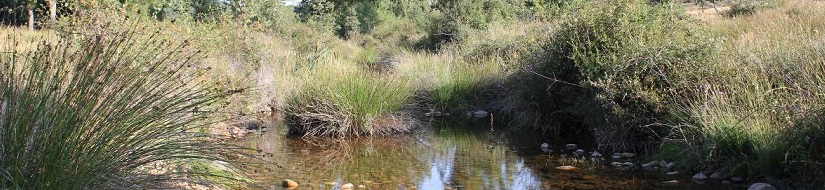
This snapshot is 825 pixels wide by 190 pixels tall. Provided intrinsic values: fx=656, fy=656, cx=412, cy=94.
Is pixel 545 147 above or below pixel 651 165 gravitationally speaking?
below

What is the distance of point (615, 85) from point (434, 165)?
227 centimetres

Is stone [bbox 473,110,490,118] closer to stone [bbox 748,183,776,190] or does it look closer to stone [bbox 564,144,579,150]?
stone [bbox 564,144,579,150]

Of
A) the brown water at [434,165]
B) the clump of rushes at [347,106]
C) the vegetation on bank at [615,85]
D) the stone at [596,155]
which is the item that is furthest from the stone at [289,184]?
the stone at [596,155]

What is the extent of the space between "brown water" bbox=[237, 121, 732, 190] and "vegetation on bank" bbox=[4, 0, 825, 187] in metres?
0.45

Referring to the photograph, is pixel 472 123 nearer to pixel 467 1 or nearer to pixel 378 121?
pixel 378 121

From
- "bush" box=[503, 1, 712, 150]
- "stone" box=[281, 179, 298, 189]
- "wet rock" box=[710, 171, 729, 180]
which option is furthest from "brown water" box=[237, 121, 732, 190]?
"bush" box=[503, 1, 712, 150]

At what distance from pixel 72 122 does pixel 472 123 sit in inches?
330

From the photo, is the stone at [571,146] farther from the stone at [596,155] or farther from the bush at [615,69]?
the stone at [596,155]

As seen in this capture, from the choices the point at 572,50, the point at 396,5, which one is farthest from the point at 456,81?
the point at 396,5

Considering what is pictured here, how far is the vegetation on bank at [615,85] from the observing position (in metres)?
5.90

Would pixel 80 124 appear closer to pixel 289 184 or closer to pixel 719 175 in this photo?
pixel 289 184

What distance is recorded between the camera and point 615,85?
7484mm

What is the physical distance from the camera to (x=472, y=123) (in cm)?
1105

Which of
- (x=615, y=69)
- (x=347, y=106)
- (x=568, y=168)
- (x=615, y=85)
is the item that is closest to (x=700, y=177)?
(x=568, y=168)
